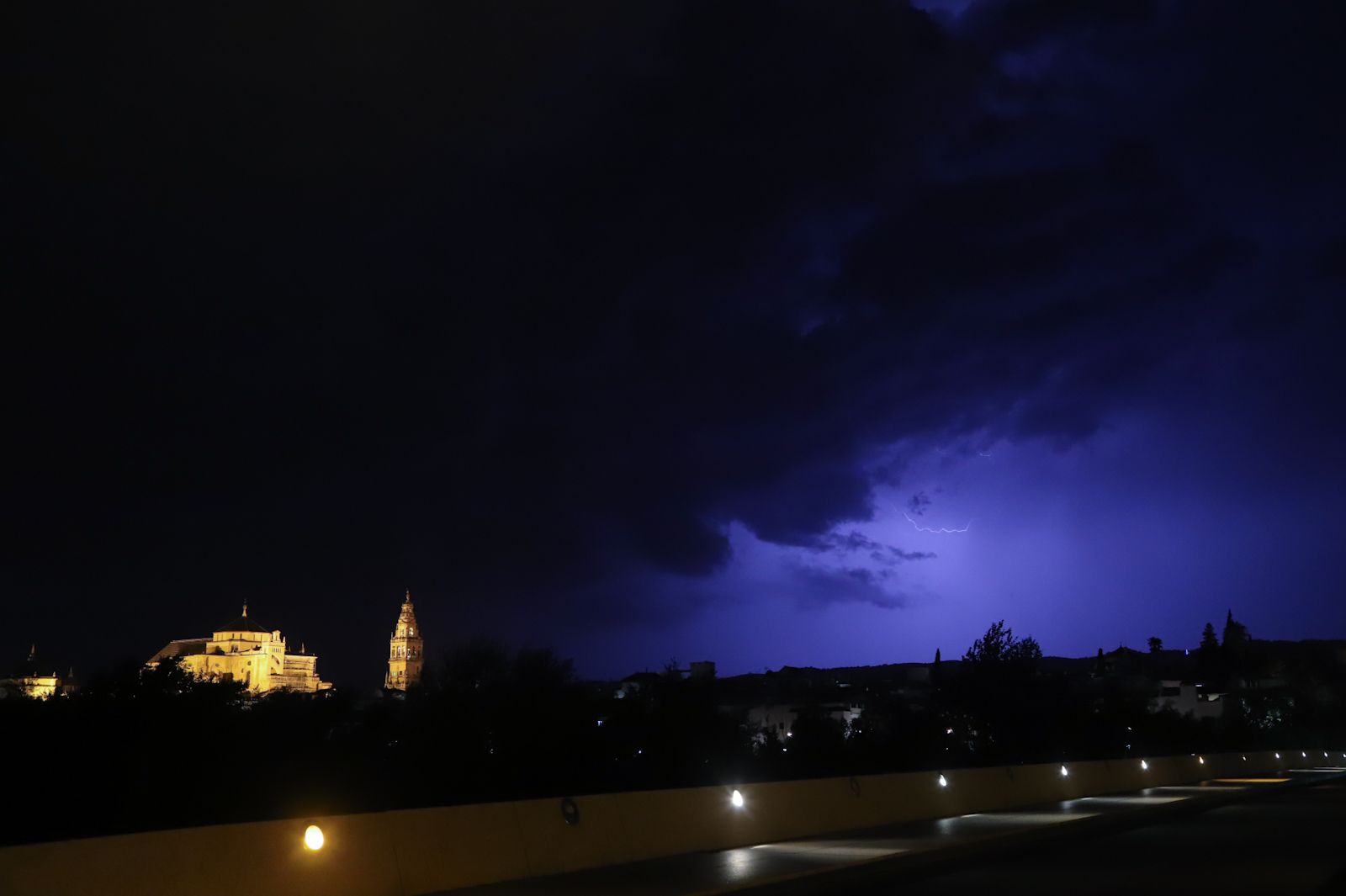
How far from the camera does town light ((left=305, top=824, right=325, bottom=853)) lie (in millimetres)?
10625

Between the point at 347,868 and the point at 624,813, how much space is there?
4330 mm

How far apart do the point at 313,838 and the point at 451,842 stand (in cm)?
172

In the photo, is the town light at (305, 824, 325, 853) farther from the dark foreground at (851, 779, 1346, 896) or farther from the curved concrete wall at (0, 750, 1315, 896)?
the dark foreground at (851, 779, 1346, 896)

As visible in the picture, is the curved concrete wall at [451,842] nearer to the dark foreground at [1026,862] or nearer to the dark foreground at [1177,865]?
the dark foreground at [1026,862]

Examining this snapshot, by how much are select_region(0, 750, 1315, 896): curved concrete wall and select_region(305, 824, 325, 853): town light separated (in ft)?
0.16

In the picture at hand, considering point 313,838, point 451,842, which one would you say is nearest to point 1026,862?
point 451,842

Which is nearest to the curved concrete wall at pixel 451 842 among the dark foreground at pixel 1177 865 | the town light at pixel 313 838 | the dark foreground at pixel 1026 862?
the town light at pixel 313 838

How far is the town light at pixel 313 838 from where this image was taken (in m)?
10.6

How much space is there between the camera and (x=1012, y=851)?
1697 centimetres

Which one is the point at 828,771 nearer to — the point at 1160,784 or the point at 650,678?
the point at 1160,784

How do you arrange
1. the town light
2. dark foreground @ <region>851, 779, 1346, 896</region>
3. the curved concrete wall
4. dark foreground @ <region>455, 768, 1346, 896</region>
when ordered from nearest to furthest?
the curved concrete wall
the town light
dark foreground @ <region>455, 768, 1346, 896</region>
dark foreground @ <region>851, 779, 1346, 896</region>

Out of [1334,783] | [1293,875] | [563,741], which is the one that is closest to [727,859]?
[1293,875]

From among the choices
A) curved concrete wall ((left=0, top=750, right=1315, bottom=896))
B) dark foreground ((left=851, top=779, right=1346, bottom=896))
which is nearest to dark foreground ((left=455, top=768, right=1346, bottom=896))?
dark foreground ((left=851, top=779, right=1346, bottom=896))

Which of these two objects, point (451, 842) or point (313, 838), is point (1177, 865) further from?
point (313, 838)
